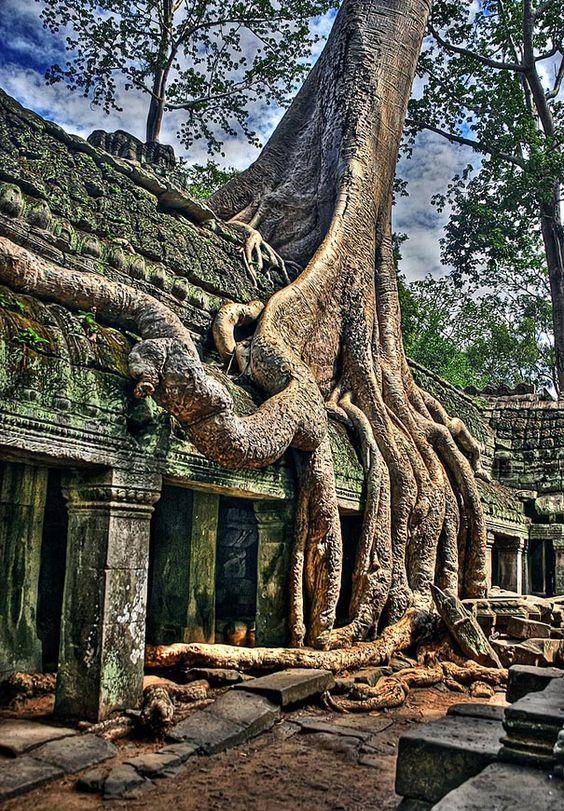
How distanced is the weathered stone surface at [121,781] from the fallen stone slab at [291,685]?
1.37m

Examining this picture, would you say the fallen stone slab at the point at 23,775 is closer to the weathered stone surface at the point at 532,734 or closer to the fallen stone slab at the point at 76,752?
the fallen stone slab at the point at 76,752

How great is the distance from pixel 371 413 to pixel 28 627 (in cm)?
413

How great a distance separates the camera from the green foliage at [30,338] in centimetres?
378

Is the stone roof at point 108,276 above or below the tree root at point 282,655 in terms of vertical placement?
above

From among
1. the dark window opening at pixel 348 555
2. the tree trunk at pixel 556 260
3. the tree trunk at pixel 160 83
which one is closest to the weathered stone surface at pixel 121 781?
the dark window opening at pixel 348 555

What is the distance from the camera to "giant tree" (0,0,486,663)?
4.64m

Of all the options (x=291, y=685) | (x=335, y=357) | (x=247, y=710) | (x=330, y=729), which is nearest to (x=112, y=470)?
(x=247, y=710)

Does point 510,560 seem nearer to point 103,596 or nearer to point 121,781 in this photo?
point 103,596

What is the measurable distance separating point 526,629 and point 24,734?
5.51 meters

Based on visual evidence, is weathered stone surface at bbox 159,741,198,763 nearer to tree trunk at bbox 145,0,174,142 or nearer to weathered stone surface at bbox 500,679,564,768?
weathered stone surface at bbox 500,679,564,768

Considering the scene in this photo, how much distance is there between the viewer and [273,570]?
588 centimetres

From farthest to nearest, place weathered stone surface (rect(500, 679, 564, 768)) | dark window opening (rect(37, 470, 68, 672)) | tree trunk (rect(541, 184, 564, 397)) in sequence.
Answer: tree trunk (rect(541, 184, 564, 397)), dark window opening (rect(37, 470, 68, 672)), weathered stone surface (rect(500, 679, 564, 768))

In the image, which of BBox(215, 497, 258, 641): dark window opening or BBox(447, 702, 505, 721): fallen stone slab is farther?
BBox(215, 497, 258, 641): dark window opening

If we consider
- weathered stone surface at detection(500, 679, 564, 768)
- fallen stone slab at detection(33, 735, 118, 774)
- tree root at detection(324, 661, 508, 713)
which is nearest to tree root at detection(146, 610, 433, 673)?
tree root at detection(324, 661, 508, 713)
